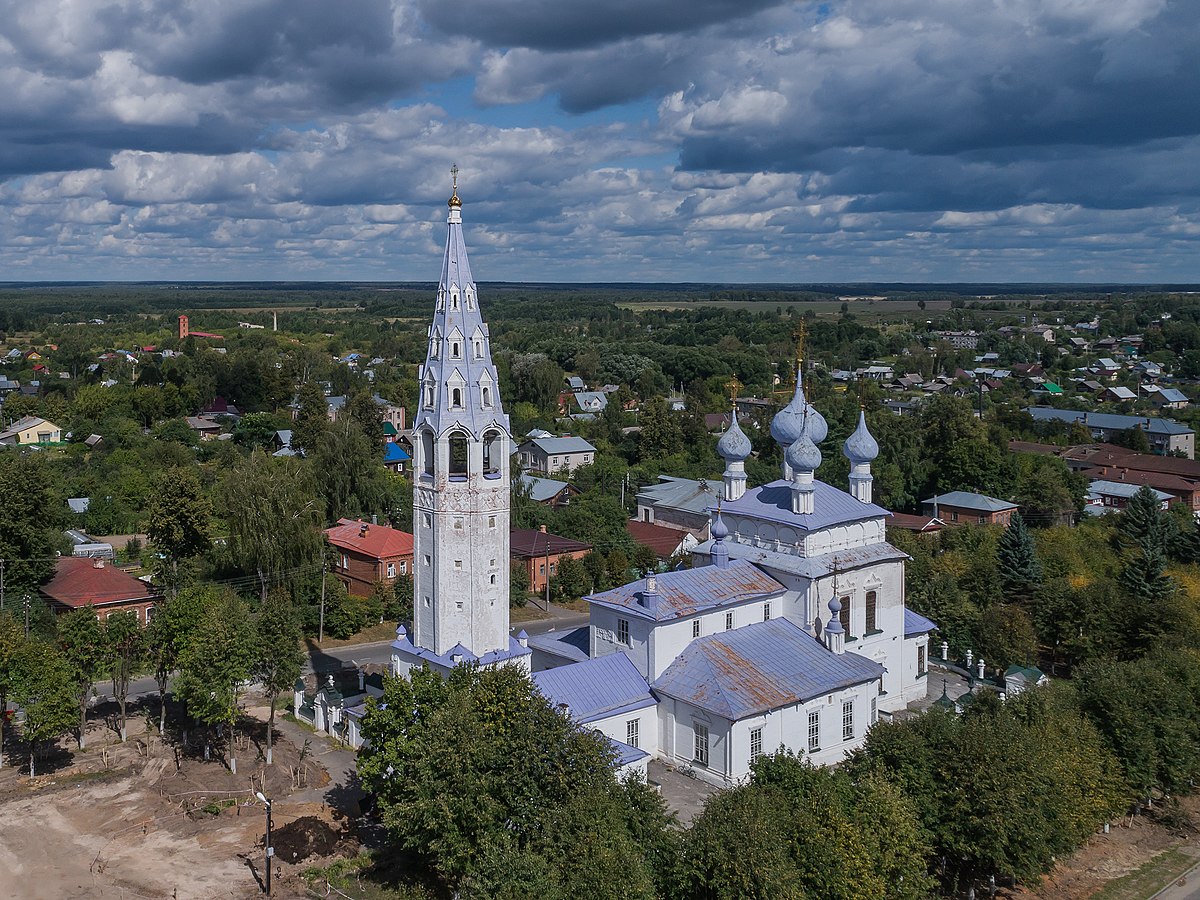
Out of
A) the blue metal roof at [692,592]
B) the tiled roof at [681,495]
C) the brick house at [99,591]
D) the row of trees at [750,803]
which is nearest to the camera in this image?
the row of trees at [750,803]

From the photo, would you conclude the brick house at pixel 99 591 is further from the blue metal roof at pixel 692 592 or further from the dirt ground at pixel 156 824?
the blue metal roof at pixel 692 592

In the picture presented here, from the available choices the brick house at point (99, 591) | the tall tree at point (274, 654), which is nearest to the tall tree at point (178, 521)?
the brick house at point (99, 591)

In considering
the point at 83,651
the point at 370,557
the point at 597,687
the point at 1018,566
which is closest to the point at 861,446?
the point at 597,687

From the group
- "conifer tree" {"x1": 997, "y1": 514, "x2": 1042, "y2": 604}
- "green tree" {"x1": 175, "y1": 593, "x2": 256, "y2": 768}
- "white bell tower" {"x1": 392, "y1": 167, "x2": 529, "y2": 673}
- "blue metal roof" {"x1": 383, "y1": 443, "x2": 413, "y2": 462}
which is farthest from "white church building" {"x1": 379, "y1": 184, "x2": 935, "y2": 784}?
"blue metal roof" {"x1": 383, "y1": 443, "x2": 413, "y2": 462}

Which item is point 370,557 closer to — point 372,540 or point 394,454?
point 372,540

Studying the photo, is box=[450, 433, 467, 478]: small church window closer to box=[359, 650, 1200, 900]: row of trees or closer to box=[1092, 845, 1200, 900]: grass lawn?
box=[359, 650, 1200, 900]: row of trees
